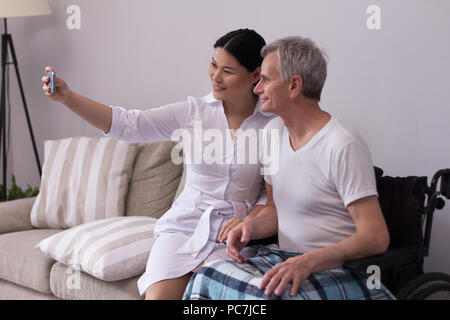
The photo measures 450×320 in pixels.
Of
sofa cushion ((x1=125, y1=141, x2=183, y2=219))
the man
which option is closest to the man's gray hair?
the man

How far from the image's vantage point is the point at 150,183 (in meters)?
2.89

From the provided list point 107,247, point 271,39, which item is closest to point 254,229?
point 107,247

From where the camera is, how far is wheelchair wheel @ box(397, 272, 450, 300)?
63.2 inches

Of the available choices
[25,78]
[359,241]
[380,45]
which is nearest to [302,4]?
[380,45]

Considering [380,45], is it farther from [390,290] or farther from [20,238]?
[20,238]

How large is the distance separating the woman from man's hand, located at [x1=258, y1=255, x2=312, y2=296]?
1.17 feet

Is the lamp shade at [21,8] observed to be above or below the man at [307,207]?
above

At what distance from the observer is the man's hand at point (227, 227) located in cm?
180

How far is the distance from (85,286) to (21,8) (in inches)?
69.2

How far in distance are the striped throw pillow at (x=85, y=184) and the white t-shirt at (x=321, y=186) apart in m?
1.28

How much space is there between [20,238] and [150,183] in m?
0.65

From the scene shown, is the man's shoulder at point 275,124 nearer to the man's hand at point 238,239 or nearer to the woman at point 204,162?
the woman at point 204,162

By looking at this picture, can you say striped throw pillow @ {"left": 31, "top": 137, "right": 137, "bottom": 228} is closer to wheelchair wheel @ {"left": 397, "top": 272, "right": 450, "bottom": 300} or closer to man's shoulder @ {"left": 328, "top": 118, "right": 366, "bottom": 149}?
man's shoulder @ {"left": 328, "top": 118, "right": 366, "bottom": 149}

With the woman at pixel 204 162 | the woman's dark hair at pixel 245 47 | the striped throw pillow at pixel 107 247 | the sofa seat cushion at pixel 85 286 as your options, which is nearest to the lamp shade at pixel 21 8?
the striped throw pillow at pixel 107 247
